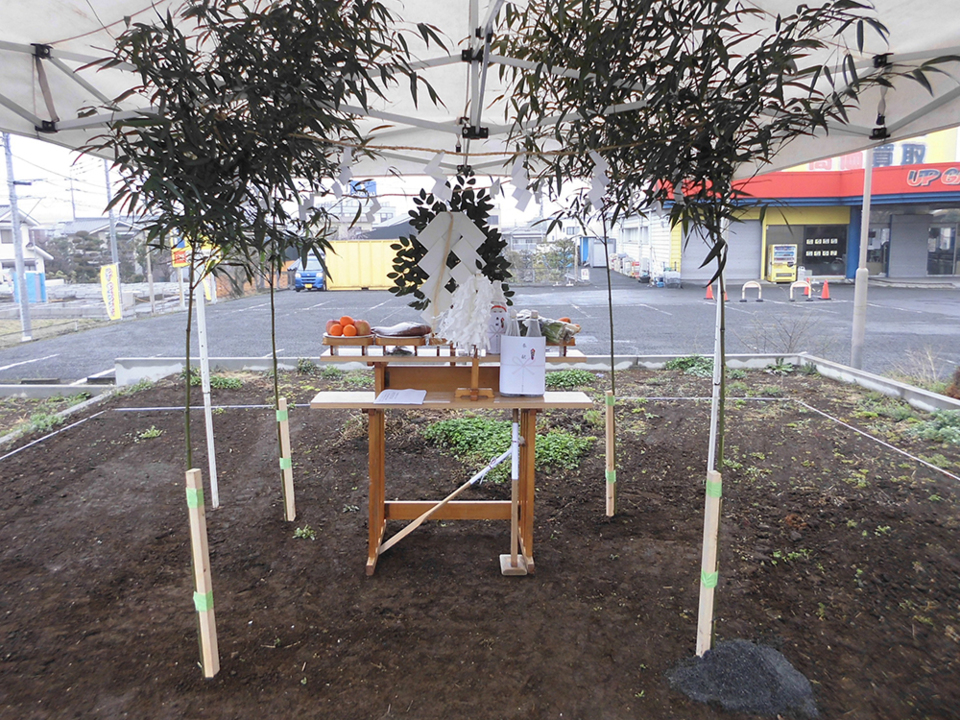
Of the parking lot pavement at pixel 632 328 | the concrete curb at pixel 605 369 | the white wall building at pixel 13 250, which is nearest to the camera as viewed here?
the concrete curb at pixel 605 369

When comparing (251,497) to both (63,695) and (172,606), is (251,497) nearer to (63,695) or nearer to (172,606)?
(172,606)

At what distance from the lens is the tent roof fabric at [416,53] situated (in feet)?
8.25

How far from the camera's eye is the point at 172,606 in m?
2.46

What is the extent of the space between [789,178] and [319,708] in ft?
60.1

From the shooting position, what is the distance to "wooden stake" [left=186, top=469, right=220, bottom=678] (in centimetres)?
190

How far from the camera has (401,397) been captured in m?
2.56

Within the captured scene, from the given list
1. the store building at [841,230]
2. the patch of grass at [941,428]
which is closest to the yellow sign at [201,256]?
the patch of grass at [941,428]

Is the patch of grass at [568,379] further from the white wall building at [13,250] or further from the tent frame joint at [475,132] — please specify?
the white wall building at [13,250]

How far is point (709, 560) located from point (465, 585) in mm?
1090

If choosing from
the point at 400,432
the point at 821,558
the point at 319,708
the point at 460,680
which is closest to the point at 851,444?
the point at 821,558

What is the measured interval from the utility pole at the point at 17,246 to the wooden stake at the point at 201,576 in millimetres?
9501

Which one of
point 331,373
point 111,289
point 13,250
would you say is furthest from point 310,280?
point 331,373

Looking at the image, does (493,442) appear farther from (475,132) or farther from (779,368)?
(779,368)

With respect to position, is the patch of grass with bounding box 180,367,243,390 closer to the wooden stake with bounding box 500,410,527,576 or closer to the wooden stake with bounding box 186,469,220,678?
the wooden stake with bounding box 500,410,527,576
